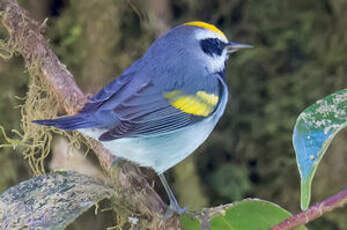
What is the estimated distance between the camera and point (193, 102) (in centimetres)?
155

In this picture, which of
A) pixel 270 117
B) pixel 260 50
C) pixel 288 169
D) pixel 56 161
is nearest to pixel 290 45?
pixel 260 50

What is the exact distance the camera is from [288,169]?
87.7 inches

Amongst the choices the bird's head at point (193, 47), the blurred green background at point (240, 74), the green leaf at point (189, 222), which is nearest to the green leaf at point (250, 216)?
the green leaf at point (189, 222)

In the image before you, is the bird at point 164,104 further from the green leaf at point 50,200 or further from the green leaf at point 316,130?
the green leaf at point 316,130

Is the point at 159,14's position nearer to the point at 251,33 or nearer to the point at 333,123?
the point at 251,33

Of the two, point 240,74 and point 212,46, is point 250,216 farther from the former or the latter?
point 240,74

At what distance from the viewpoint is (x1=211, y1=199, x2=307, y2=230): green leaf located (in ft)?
3.58

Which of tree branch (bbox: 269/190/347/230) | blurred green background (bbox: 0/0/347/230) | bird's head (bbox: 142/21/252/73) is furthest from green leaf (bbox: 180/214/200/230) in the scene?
blurred green background (bbox: 0/0/347/230)

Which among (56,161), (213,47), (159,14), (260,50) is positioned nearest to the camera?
(213,47)

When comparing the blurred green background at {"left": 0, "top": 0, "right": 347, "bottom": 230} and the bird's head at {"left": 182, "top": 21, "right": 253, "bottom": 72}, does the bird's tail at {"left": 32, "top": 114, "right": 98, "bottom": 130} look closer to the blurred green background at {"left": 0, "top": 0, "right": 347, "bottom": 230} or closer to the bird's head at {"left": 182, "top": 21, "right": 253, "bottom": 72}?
the bird's head at {"left": 182, "top": 21, "right": 253, "bottom": 72}

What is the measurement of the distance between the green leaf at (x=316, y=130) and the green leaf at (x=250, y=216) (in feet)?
0.72

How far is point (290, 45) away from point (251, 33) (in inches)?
7.9

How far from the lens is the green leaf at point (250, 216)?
1.09 m

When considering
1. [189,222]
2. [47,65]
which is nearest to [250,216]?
[189,222]
